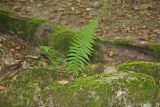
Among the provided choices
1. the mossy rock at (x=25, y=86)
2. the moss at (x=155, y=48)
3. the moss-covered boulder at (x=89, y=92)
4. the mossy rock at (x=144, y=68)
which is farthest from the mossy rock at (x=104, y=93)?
the moss at (x=155, y=48)

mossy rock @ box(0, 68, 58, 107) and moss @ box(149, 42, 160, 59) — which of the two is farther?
moss @ box(149, 42, 160, 59)

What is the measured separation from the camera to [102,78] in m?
3.06

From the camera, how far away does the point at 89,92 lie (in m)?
2.92

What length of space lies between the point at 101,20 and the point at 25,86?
15.6 ft

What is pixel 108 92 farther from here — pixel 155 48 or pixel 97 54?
pixel 155 48

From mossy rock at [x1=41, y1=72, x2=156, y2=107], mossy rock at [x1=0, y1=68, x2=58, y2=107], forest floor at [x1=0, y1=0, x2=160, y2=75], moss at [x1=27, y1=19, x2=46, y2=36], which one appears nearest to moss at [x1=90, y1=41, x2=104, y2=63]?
forest floor at [x1=0, y1=0, x2=160, y2=75]

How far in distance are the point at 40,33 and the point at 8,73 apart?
263 centimetres

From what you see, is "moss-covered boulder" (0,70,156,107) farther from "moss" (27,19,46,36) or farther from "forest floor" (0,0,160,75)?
"moss" (27,19,46,36)

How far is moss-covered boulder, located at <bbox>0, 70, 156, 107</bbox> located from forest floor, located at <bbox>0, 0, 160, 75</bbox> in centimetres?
213

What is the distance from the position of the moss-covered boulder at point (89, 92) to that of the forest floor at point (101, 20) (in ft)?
7.00

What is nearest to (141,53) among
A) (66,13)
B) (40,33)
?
(40,33)

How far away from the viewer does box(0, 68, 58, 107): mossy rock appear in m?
3.02

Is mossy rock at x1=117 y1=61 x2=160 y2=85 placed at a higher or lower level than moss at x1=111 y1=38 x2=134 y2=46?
higher

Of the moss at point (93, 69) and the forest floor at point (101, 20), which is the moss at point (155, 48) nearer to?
the forest floor at point (101, 20)
